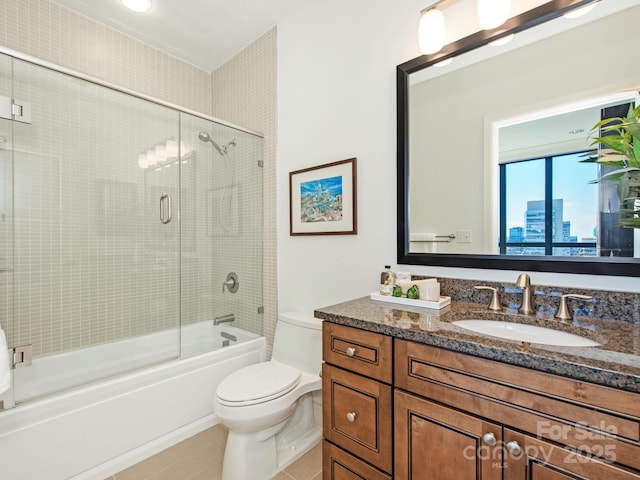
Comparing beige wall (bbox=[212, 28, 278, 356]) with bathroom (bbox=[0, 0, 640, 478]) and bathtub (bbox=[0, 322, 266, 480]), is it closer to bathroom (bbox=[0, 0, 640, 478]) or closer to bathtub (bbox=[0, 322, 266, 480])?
bathroom (bbox=[0, 0, 640, 478])

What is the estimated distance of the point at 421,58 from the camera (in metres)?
1.47

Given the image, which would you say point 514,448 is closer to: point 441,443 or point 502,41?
point 441,443

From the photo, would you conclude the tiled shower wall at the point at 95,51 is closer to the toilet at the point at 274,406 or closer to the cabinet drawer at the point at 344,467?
the toilet at the point at 274,406

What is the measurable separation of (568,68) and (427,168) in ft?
1.95

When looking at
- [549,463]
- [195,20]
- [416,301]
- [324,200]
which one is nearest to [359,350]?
[416,301]

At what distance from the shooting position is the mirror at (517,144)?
3.48 ft

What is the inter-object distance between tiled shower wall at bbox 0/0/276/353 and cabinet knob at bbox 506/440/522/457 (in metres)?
1.69

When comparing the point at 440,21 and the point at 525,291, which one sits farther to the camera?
the point at 440,21

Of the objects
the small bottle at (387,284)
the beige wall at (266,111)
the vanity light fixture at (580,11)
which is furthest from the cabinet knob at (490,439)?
the beige wall at (266,111)

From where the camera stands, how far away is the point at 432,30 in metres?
1.33

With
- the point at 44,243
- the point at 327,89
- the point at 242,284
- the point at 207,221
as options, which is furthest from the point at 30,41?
the point at 242,284

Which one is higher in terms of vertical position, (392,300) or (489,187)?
(489,187)

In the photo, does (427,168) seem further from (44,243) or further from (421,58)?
(44,243)

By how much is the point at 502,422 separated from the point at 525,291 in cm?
54
